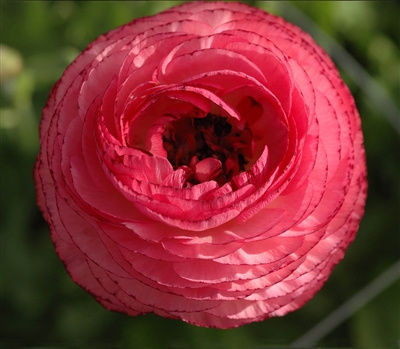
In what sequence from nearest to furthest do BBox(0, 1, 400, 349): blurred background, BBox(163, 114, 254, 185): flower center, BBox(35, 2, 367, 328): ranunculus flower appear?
BBox(35, 2, 367, 328): ranunculus flower → BBox(163, 114, 254, 185): flower center → BBox(0, 1, 400, 349): blurred background

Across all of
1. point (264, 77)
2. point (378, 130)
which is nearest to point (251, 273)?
point (264, 77)

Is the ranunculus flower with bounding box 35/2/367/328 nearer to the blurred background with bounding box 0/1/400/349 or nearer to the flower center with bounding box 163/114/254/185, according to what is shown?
the flower center with bounding box 163/114/254/185

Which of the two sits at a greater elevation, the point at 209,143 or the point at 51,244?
the point at 209,143

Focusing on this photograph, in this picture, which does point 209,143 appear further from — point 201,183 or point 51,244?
point 51,244

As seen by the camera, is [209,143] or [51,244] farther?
[51,244]

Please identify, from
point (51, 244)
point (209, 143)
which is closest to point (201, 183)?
point (209, 143)

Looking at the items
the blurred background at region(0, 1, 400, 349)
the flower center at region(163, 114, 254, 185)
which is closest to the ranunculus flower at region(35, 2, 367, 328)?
the flower center at region(163, 114, 254, 185)
